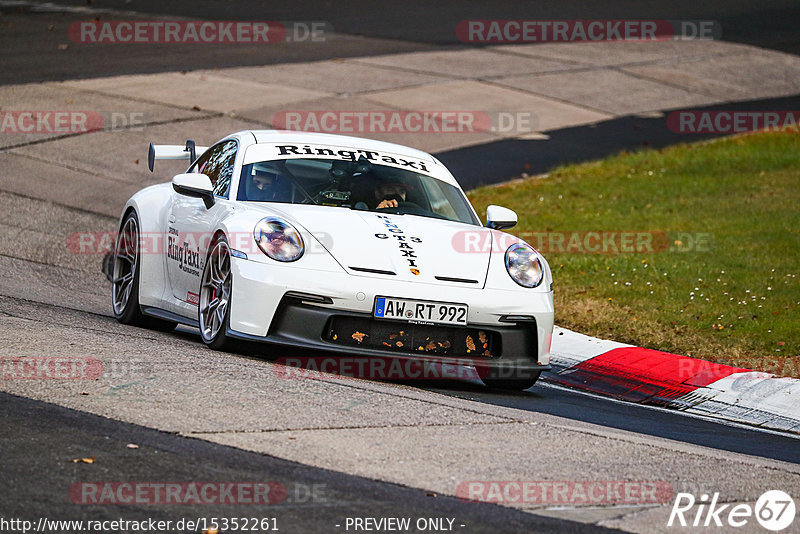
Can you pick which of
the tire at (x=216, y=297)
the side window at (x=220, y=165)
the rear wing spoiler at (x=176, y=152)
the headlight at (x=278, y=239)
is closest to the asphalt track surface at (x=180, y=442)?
the tire at (x=216, y=297)

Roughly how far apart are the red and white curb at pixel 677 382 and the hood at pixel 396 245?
1463 millimetres

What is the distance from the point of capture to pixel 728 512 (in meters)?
4.89

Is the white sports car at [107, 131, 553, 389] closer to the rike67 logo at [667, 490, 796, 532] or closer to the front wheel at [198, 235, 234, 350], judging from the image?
the front wheel at [198, 235, 234, 350]

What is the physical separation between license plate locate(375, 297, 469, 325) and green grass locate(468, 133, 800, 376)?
8.96 feet

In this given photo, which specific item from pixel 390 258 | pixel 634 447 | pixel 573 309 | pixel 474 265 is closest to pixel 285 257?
pixel 390 258

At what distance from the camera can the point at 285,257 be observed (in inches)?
275

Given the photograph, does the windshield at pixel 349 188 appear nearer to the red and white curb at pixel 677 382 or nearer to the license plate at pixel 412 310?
the license plate at pixel 412 310

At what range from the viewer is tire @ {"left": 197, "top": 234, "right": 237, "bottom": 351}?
715 centimetres

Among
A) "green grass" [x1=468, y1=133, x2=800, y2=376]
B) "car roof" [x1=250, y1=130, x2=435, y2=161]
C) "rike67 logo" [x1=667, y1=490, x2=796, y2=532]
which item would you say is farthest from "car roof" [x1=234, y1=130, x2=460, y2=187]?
"rike67 logo" [x1=667, y1=490, x2=796, y2=532]

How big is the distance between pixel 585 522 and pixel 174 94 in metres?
15.3

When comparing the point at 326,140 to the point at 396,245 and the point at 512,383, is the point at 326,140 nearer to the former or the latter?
the point at 396,245

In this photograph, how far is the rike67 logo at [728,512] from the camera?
4.75 meters

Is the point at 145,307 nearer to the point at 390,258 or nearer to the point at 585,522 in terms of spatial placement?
the point at 390,258

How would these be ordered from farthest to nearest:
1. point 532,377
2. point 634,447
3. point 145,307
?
point 145,307 < point 532,377 < point 634,447
